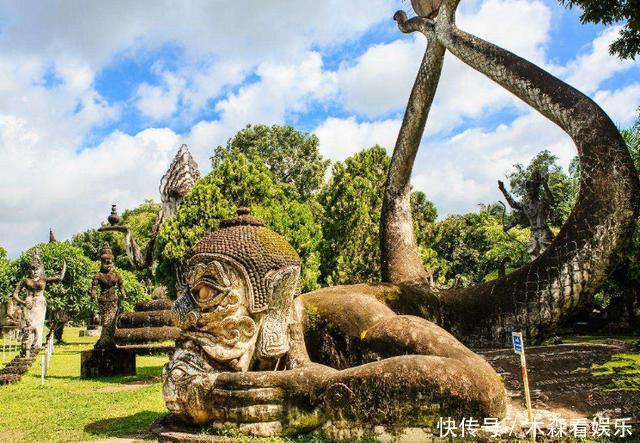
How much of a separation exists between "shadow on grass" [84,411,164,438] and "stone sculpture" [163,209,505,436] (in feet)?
3.89

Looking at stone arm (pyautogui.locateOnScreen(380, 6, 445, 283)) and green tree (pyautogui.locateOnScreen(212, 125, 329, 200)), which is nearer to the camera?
stone arm (pyautogui.locateOnScreen(380, 6, 445, 283))

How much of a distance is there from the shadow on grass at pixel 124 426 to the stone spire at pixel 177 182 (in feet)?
26.9

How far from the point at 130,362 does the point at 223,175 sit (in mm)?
5367

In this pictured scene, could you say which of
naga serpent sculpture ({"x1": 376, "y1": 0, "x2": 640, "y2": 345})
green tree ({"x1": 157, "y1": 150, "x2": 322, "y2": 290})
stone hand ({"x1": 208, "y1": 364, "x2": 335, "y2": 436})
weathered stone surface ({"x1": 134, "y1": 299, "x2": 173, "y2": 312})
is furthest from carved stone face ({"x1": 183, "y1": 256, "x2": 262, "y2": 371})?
weathered stone surface ({"x1": 134, "y1": 299, "x2": 173, "y2": 312})

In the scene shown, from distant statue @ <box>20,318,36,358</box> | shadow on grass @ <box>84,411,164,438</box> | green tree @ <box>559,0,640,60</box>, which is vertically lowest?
shadow on grass @ <box>84,411,164,438</box>

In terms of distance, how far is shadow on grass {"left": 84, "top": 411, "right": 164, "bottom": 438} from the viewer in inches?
229

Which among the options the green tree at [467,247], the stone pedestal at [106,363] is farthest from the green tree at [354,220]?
A: the green tree at [467,247]

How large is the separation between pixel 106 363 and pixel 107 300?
2339mm

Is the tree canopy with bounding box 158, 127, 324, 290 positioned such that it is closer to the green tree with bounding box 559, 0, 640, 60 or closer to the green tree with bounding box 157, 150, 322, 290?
the green tree with bounding box 157, 150, 322, 290

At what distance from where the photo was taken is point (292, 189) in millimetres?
30344

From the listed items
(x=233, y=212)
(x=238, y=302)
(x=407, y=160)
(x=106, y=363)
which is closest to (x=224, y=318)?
(x=238, y=302)

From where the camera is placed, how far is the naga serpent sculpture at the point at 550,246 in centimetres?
531

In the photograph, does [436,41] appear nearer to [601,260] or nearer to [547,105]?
[547,105]

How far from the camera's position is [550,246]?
5.68 meters
